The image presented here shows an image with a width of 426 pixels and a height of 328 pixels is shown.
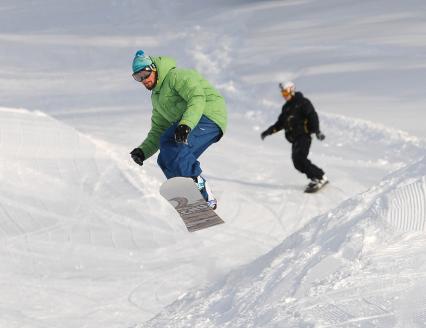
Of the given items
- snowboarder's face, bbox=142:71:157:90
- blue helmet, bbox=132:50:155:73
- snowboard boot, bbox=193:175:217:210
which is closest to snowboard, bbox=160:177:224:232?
snowboard boot, bbox=193:175:217:210

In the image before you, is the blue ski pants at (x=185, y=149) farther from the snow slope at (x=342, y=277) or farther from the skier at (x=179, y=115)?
the snow slope at (x=342, y=277)

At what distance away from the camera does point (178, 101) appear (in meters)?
6.54

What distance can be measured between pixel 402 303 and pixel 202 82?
315cm

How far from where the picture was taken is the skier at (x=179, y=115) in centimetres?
622

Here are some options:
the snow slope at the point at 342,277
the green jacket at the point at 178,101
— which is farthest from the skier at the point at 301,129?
the snow slope at the point at 342,277

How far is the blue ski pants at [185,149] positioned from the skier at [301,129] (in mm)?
3851

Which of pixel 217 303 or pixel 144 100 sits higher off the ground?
pixel 144 100

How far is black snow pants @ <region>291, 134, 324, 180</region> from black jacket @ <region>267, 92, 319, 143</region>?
0.08 metres

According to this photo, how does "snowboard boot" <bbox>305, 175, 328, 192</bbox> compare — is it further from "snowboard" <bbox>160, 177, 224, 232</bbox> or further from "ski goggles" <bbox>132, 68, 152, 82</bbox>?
"ski goggles" <bbox>132, 68, 152, 82</bbox>

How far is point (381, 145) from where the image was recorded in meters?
12.3

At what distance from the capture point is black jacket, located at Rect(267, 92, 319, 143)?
34.4 ft

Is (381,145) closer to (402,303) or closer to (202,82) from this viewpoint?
(202,82)

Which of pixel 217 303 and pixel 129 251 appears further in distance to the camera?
pixel 129 251

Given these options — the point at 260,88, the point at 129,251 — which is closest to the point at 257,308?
the point at 129,251
